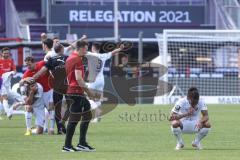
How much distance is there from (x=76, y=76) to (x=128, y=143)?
2.77 metres

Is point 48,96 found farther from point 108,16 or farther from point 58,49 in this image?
point 108,16

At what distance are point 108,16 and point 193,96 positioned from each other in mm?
32626

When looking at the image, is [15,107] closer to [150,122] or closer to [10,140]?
[150,122]

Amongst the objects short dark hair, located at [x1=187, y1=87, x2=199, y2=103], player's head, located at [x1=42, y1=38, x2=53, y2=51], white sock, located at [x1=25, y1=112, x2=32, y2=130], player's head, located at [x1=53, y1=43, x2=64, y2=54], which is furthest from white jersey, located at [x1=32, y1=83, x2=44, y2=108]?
short dark hair, located at [x1=187, y1=87, x2=199, y2=103]

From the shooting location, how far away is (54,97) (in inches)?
820

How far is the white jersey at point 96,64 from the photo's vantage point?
2496 centimetres

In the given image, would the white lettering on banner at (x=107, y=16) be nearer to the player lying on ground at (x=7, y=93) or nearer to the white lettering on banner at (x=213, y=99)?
the white lettering on banner at (x=213, y=99)

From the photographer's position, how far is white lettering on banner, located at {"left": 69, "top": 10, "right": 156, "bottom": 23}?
48.4 meters

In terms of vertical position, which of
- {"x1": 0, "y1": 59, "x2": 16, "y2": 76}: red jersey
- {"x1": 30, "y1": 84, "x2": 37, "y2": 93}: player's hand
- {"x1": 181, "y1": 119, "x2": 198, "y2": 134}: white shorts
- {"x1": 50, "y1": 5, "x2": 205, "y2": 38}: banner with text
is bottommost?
{"x1": 181, "y1": 119, "x2": 198, "y2": 134}: white shorts

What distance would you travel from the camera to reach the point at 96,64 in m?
25.4

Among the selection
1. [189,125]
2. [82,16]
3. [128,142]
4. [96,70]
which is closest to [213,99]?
[82,16]

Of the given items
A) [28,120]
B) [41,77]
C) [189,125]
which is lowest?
[28,120]

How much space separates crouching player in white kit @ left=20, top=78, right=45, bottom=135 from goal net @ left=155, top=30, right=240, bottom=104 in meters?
16.9

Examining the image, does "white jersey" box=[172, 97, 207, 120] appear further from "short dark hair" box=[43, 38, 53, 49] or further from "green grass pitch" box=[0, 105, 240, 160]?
"short dark hair" box=[43, 38, 53, 49]
